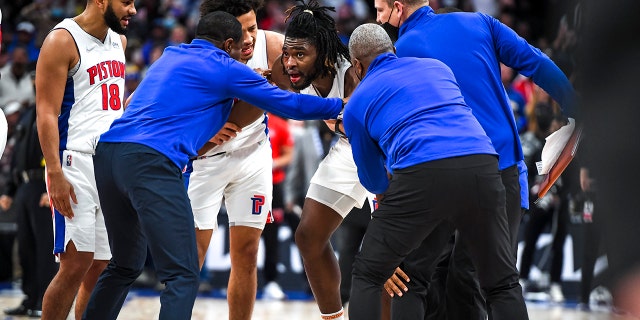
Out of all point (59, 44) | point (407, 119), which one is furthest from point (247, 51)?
point (407, 119)

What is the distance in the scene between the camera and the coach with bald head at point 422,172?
4012 millimetres

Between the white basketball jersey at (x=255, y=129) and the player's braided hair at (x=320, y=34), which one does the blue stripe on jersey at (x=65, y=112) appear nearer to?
the white basketball jersey at (x=255, y=129)

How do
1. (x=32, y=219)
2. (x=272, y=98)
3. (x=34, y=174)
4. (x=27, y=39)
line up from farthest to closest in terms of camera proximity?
(x=27, y=39) → (x=34, y=174) → (x=32, y=219) → (x=272, y=98)

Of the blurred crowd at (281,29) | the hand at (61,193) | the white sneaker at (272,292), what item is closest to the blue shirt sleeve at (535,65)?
the blurred crowd at (281,29)

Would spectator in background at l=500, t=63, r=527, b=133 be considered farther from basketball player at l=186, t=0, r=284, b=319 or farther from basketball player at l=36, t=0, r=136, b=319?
basketball player at l=36, t=0, r=136, b=319

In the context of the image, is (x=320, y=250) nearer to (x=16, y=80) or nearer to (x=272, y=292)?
(x=272, y=292)

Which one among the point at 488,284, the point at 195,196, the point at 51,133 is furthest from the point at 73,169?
the point at 488,284

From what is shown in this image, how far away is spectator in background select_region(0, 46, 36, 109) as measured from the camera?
11434 millimetres

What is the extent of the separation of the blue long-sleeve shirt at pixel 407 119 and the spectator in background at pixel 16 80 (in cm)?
786

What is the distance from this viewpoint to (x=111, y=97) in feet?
17.9

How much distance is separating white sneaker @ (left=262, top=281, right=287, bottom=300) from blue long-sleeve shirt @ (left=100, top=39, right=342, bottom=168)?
4997 mm

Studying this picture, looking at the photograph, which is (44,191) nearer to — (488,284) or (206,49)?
(206,49)

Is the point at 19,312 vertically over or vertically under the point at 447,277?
under

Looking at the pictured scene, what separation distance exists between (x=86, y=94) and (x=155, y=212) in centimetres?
135
